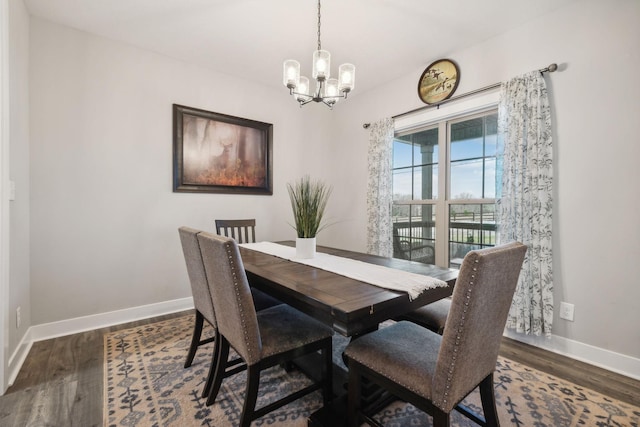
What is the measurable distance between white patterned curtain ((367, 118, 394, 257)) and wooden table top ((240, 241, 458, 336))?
1523 millimetres

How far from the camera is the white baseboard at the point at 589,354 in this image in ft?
6.22

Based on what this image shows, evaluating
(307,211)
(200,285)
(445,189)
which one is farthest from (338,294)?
(445,189)

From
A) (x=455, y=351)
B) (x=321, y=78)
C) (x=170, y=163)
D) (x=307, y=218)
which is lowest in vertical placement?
(x=455, y=351)

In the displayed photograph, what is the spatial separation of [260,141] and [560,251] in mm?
3151

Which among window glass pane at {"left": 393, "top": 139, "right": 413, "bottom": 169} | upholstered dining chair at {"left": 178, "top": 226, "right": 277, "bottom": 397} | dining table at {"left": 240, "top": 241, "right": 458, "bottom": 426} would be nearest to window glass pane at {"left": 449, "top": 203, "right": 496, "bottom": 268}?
window glass pane at {"left": 393, "top": 139, "right": 413, "bottom": 169}

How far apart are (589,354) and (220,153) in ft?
12.1

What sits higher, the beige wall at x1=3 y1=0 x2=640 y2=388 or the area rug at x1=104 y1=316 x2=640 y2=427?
the beige wall at x1=3 y1=0 x2=640 y2=388

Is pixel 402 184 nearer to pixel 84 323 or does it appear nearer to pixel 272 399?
pixel 272 399

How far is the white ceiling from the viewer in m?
2.20

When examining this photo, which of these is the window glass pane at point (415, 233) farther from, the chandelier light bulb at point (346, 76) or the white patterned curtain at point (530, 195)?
the chandelier light bulb at point (346, 76)

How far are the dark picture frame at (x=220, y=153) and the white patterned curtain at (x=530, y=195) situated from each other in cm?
256

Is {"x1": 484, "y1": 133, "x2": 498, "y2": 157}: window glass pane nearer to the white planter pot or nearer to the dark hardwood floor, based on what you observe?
the dark hardwood floor

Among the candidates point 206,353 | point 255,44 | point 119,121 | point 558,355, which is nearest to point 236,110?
point 255,44

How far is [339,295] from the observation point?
4.08ft
